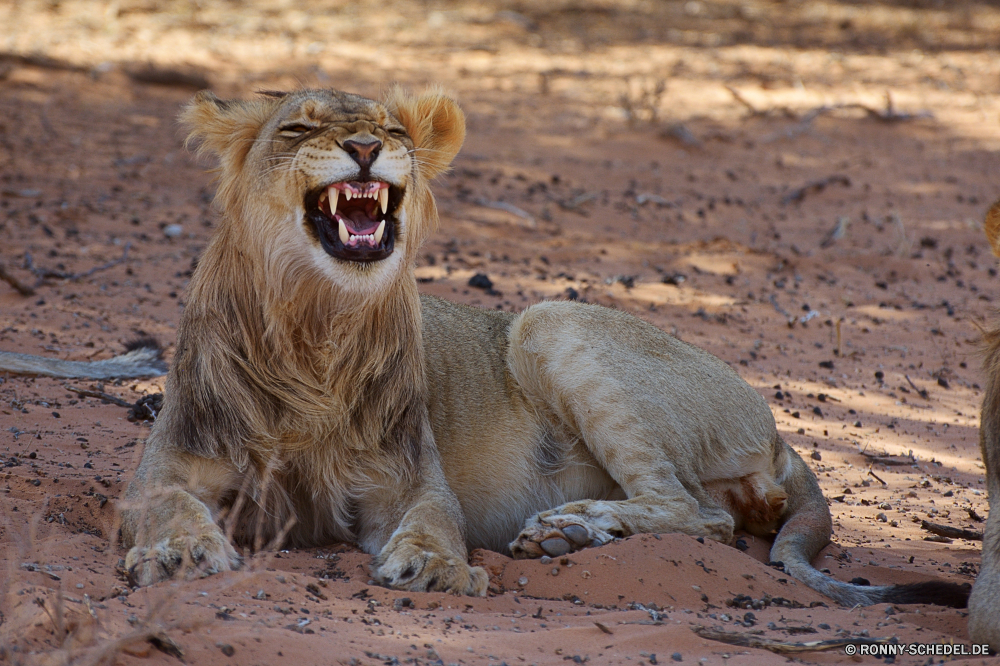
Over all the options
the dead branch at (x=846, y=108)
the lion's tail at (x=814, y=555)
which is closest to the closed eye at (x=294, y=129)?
the lion's tail at (x=814, y=555)

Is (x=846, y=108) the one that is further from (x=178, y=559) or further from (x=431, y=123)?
(x=178, y=559)

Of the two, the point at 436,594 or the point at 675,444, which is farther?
the point at 675,444

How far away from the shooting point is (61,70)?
12961 millimetres

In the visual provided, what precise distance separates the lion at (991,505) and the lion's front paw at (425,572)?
65.2 inches

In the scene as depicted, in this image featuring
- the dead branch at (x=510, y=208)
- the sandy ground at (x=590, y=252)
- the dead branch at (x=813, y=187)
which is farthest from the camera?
the dead branch at (x=813, y=187)

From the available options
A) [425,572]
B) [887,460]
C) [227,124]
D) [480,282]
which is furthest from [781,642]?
[480,282]

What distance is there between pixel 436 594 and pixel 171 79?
11.0 metres

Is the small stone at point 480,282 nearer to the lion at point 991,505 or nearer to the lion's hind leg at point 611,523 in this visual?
the lion's hind leg at point 611,523

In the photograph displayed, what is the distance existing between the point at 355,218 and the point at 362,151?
361 millimetres

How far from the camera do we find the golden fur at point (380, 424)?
3.91 meters

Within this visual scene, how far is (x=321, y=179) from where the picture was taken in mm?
3832

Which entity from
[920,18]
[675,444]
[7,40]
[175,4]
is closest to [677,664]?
[675,444]

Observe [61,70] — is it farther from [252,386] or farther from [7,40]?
[252,386]

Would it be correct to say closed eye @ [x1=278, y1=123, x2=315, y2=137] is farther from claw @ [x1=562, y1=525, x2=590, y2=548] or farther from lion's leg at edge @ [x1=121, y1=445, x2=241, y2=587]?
claw @ [x1=562, y1=525, x2=590, y2=548]
